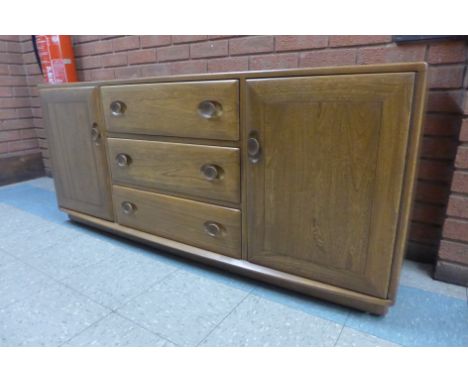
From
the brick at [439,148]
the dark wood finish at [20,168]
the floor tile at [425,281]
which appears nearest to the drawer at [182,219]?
the floor tile at [425,281]

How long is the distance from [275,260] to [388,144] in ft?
1.55

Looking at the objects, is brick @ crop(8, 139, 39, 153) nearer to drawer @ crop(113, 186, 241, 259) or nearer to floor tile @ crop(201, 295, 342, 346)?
drawer @ crop(113, 186, 241, 259)

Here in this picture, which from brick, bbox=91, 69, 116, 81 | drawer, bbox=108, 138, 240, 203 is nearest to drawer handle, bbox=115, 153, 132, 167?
drawer, bbox=108, 138, 240, 203

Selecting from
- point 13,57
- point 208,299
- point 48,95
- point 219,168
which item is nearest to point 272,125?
point 219,168

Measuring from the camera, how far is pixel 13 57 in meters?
2.34

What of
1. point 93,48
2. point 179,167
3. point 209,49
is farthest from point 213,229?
point 93,48

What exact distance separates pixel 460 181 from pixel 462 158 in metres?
0.07

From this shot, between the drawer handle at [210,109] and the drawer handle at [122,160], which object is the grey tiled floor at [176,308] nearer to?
the drawer handle at [122,160]

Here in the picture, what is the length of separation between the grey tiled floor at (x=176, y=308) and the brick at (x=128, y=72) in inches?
39.8

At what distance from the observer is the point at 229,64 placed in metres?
1.47

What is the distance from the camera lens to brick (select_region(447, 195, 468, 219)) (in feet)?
3.31

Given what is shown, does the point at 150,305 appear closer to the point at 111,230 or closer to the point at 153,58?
the point at 111,230

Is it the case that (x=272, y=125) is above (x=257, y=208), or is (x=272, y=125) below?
above
